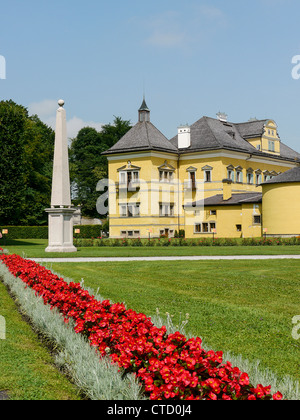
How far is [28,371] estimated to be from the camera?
641 cm

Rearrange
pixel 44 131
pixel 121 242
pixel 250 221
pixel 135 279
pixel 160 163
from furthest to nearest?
pixel 44 131 < pixel 160 163 < pixel 250 221 < pixel 121 242 < pixel 135 279

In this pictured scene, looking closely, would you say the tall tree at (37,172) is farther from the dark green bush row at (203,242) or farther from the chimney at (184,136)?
the dark green bush row at (203,242)

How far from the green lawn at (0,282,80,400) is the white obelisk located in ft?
68.9

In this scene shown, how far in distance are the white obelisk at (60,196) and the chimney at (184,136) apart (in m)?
33.8

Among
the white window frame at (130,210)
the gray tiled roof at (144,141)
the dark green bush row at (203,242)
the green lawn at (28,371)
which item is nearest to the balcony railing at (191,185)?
the gray tiled roof at (144,141)

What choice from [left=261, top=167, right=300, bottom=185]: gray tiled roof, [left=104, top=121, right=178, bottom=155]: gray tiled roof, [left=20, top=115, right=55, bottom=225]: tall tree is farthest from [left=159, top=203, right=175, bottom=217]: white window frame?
[left=261, top=167, right=300, bottom=185]: gray tiled roof

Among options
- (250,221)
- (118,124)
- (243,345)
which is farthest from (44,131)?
(243,345)

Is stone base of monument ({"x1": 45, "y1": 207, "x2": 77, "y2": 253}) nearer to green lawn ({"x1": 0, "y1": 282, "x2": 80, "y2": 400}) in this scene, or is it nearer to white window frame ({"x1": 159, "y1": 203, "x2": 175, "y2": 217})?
green lawn ({"x1": 0, "y1": 282, "x2": 80, "y2": 400})

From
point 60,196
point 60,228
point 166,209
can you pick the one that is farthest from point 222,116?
point 60,228

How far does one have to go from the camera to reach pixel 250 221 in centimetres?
4938

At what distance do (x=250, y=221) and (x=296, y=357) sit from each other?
140 ft

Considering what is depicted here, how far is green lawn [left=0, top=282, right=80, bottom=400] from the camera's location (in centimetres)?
558
